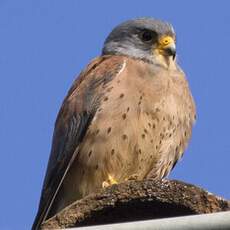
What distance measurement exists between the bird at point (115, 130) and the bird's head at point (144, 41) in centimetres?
34

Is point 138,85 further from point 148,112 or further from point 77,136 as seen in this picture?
point 77,136

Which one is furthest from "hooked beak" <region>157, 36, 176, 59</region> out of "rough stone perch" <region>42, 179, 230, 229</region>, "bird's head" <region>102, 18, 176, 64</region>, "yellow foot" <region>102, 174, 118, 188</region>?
"rough stone perch" <region>42, 179, 230, 229</region>

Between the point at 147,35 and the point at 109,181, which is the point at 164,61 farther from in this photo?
the point at 109,181

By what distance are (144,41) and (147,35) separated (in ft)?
0.26

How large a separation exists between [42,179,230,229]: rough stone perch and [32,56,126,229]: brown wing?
178 centimetres

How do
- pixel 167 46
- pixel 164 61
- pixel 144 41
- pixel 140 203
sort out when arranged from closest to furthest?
pixel 140 203 < pixel 164 61 < pixel 167 46 < pixel 144 41

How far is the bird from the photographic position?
570cm

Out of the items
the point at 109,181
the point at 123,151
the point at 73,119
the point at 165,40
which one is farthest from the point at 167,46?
the point at 109,181

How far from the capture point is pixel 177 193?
3.72 meters

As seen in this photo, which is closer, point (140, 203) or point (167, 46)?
point (140, 203)

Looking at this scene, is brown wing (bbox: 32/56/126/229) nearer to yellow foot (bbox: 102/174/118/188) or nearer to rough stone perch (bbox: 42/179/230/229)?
yellow foot (bbox: 102/174/118/188)

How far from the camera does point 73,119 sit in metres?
6.03

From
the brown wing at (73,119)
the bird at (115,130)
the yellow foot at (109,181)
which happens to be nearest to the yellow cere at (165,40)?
the bird at (115,130)

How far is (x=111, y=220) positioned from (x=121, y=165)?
76.4 inches
